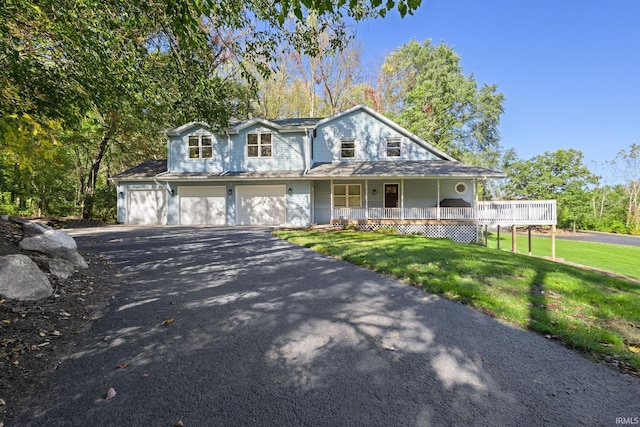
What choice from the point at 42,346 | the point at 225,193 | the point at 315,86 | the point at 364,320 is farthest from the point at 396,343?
the point at 315,86

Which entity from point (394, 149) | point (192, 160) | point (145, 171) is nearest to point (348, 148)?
point (394, 149)

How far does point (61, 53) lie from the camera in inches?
210

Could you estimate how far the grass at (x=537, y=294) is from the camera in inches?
127

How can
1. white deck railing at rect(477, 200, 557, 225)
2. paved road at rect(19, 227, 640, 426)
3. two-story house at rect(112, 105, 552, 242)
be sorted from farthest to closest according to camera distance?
two-story house at rect(112, 105, 552, 242), white deck railing at rect(477, 200, 557, 225), paved road at rect(19, 227, 640, 426)

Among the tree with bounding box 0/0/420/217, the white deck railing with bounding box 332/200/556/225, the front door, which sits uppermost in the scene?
the tree with bounding box 0/0/420/217

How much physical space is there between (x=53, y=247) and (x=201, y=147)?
1199 cm

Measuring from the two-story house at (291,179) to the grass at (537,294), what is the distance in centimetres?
817

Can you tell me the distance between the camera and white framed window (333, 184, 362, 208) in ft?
53.9

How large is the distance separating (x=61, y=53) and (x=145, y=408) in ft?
20.5

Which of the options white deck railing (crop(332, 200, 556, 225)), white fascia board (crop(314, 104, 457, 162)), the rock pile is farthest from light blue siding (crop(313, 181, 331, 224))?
the rock pile

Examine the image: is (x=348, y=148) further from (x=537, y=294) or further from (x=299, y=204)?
(x=537, y=294)

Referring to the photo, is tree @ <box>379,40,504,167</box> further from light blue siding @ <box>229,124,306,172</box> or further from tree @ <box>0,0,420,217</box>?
tree @ <box>0,0,420,217</box>

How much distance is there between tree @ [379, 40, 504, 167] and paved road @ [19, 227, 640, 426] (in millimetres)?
21476

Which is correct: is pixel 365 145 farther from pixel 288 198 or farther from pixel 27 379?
pixel 27 379
